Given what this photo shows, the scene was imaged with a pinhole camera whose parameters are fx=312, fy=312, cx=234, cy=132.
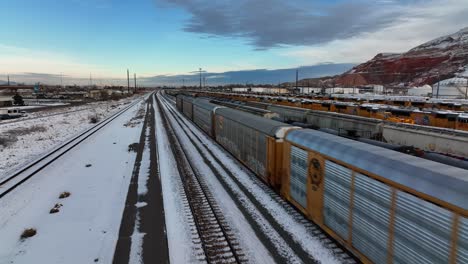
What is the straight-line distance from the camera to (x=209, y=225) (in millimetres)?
11773

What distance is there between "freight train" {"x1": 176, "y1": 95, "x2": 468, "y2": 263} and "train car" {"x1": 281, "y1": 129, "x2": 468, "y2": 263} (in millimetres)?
18

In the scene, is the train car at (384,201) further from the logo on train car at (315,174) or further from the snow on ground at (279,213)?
the snow on ground at (279,213)

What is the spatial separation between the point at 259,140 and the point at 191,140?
15128mm

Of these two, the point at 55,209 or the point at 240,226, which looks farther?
the point at 55,209

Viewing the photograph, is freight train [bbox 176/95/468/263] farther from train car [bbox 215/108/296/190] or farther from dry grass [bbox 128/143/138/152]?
dry grass [bbox 128/143/138/152]

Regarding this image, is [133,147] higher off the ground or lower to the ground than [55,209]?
higher

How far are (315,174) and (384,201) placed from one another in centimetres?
332

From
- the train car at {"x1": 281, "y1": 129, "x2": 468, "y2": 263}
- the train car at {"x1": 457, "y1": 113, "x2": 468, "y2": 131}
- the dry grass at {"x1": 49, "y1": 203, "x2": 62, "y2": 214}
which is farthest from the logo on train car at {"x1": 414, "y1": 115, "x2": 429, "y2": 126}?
the dry grass at {"x1": 49, "y1": 203, "x2": 62, "y2": 214}

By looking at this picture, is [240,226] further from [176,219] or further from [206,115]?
[206,115]

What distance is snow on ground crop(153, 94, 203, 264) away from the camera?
32.1 feet

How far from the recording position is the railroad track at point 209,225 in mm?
9664

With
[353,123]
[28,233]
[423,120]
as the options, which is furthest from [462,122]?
[28,233]

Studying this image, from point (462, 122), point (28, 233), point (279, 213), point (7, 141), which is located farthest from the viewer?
point (7, 141)

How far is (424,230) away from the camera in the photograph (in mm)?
6293
